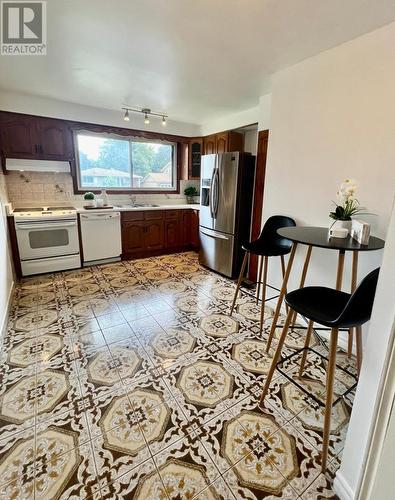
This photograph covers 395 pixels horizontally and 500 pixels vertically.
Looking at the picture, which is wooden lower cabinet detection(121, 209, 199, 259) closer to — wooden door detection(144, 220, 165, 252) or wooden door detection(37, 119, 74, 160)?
wooden door detection(144, 220, 165, 252)

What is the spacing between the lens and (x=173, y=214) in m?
4.69

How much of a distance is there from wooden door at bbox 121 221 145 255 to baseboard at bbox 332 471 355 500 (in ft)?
12.7

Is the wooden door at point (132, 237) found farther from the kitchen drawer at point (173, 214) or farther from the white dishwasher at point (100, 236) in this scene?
the kitchen drawer at point (173, 214)

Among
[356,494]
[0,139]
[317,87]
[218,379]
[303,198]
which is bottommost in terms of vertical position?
[218,379]

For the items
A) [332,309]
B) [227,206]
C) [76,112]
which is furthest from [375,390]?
[76,112]

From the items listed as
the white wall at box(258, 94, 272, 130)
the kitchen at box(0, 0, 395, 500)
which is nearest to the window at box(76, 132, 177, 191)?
the kitchen at box(0, 0, 395, 500)

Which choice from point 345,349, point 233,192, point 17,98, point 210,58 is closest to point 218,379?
point 345,349

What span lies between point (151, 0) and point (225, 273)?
116 inches

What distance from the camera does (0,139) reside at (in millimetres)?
3357

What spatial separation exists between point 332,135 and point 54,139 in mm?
3748

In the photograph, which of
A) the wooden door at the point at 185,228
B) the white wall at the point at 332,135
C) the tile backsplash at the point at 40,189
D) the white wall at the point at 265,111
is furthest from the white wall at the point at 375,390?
the tile backsplash at the point at 40,189

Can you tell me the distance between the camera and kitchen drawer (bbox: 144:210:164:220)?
173 inches

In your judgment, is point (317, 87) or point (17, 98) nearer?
point (317, 87)

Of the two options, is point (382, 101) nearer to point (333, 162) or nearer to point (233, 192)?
point (333, 162)
